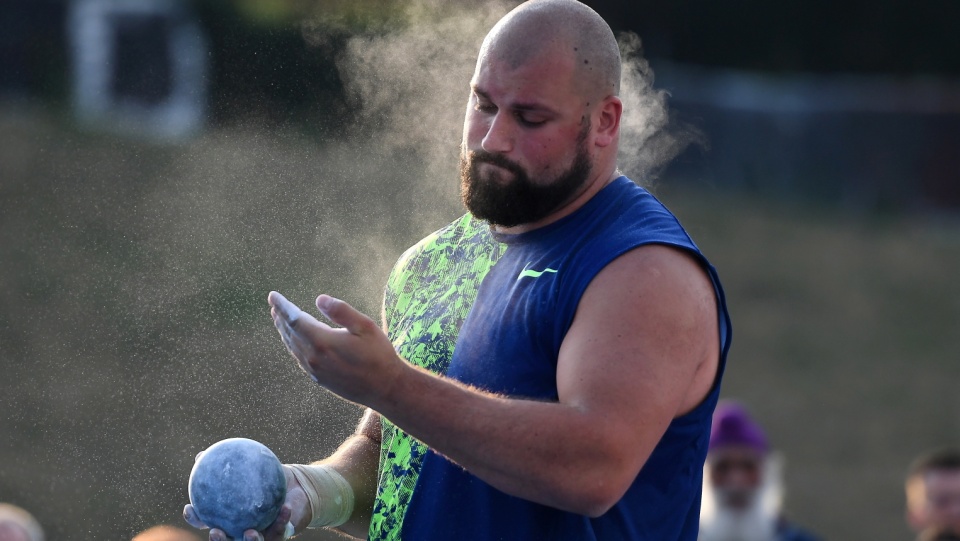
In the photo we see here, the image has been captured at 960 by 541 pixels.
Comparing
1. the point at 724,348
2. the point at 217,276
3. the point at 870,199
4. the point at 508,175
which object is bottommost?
the point at 870,199

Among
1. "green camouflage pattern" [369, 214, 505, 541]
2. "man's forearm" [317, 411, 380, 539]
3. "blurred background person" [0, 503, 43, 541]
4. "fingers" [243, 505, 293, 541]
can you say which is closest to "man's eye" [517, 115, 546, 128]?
"green camouflage pattern" [369, 214, 505, 541]

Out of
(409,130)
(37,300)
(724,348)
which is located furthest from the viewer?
(37,300)

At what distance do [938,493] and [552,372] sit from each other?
16.1ft

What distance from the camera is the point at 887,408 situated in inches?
583

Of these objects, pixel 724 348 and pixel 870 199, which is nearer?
pixel 724 348

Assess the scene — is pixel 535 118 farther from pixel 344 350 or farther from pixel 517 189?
pixel 344 350

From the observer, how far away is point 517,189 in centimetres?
261

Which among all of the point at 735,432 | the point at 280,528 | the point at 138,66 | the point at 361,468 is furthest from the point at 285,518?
the point at 138,66

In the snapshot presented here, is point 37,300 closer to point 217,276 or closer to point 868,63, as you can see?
point 217,276

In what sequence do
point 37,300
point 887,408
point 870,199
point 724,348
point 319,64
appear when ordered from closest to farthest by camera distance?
point 724,348 → point 319,64 → point 37,300 → point 887,408 → point 870,199

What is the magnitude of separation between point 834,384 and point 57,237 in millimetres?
9044

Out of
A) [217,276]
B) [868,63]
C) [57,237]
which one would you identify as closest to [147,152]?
[57,237]

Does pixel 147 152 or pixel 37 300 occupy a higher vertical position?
pixel 147 152

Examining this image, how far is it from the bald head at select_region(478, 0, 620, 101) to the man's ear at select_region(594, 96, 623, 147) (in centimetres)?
2
